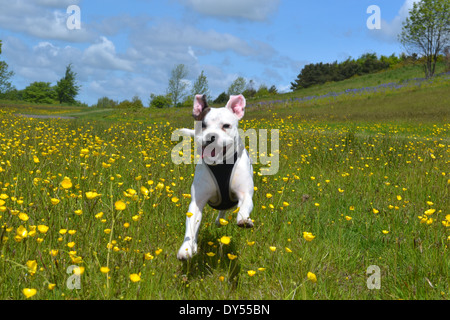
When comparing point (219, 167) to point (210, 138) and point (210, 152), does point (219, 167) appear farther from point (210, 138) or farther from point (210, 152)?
point (210, 138)

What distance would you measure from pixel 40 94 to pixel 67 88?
7583 millimetres

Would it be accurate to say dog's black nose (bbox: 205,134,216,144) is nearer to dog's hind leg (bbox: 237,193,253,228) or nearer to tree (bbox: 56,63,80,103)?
dog's hind leg (bbox: 237,193,253,228)

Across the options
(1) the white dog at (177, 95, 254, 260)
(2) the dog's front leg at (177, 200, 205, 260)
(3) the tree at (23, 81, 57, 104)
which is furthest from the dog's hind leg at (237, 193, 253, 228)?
(3) the tree at (23, 81, 57, 104)

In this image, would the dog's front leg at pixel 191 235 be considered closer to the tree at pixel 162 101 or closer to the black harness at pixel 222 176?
the black harness at pixel 222 176

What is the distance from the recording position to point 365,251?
3660mm

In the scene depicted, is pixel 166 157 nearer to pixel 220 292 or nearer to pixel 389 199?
pixel 389 199

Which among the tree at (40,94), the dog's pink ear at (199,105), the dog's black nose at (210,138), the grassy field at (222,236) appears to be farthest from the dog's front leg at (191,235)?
the tree at (40,94)

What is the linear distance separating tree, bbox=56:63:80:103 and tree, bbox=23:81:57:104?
7.46ft

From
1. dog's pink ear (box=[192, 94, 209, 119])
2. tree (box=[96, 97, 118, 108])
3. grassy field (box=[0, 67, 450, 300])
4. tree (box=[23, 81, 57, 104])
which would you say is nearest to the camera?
grassy field (box=[0, 67, 450, 300])

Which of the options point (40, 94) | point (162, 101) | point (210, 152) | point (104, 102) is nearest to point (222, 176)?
point (210, 152)

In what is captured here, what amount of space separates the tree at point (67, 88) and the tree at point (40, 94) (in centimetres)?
227

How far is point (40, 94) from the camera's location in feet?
266

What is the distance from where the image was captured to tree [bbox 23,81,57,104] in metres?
80.7
